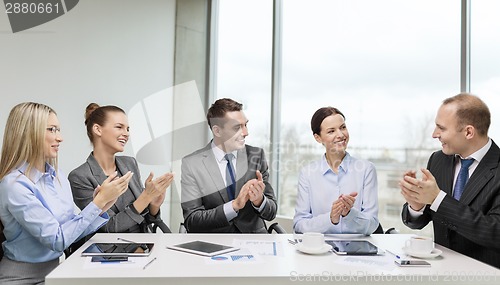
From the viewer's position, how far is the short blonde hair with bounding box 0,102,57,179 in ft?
7.04

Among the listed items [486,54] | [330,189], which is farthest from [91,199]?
[486,54]

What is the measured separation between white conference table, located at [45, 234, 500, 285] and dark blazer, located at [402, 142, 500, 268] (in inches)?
7.4

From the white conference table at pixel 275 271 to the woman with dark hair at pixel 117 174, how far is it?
30.0 inches

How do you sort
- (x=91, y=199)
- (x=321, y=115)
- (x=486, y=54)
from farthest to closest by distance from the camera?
(x=486, y=54) < (x=321, y=115) < (x=91, y=199)

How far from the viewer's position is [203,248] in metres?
2.01

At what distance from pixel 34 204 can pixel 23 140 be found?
33 cm

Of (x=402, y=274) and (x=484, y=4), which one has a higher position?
(x=484, y=4)

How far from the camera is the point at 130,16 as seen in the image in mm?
4992

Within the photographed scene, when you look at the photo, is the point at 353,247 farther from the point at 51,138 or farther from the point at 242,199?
the point at 51,138

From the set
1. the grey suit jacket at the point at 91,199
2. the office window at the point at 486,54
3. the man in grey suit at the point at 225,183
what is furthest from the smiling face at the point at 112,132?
the office window at the point at 486,54

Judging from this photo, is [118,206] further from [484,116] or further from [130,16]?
[130,16]

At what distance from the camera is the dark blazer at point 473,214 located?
207cm

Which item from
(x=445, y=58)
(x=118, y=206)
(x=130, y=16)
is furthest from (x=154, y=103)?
(x=445, y=58)

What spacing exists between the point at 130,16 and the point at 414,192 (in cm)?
379
